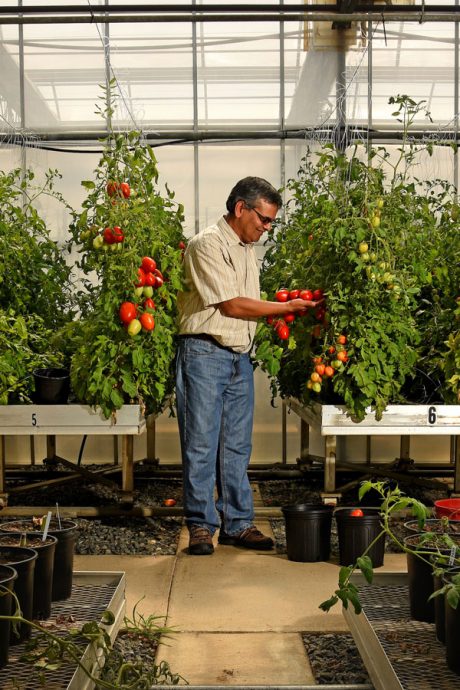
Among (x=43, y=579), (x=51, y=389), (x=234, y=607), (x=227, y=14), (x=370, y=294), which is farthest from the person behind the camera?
(x=227, y=14)

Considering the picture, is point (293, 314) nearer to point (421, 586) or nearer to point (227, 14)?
point (421, 586)

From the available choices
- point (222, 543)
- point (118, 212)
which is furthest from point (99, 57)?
point (222, 543)

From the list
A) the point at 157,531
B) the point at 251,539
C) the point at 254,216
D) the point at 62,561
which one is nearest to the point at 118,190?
the point at 254,216

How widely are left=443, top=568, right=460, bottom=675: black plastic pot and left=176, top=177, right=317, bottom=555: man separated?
217 centimetres

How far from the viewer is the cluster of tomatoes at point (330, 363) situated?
4562 mm

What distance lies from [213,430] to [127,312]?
0.74 meters

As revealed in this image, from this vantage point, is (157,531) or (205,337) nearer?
(205,337)

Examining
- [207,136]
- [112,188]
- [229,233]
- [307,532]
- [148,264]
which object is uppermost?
[207,136]

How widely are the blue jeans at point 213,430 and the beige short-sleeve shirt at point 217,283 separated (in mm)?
88

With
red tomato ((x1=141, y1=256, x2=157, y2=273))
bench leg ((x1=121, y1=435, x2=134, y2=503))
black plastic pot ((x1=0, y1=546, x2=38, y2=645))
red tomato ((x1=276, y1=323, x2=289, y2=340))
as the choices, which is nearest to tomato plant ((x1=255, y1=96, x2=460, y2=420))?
red tomato ((x1=276, y1=323, x2=289, y2=340))

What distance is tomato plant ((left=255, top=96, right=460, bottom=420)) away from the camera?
4.54 meters

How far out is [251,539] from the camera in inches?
174

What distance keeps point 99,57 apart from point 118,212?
3181 mm

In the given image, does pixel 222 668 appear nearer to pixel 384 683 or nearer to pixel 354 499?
pixel 384 683
